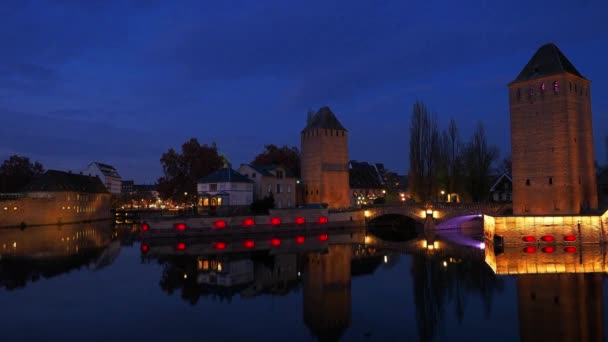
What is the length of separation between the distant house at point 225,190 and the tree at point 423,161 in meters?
13.1

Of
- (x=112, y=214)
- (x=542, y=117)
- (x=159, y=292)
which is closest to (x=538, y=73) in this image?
(x=542, y=117)

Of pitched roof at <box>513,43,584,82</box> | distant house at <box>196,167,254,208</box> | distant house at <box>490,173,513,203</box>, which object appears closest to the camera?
pitched roof at <box>513,43,584,82</box>

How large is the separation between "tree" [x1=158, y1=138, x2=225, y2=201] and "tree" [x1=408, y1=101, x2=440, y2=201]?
1780 cm

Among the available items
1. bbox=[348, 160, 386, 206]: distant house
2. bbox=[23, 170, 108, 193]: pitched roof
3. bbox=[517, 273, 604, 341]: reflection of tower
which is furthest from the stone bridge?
bbox=[23, 170, 108, 193]: pitched roof

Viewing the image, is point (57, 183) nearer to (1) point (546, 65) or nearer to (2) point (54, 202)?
(2) point (54, 202)

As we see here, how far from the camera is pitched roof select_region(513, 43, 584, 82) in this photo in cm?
2775

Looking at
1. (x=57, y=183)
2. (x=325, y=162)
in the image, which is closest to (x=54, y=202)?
(x=57, y=183)

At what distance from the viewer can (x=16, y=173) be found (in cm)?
5412

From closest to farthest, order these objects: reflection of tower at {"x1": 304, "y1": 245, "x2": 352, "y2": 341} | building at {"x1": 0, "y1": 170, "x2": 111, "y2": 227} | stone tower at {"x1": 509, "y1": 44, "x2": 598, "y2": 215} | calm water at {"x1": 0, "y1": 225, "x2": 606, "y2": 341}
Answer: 1. calm water at {"x1": 0, "y1": 225, "x2": 606, "y2": 341}
2. reflection of tower at {"x1": 304, "y1": 245, "x2": 352, "y2": 341}
3. stone tower at {"x1": 509, "y1": 44, "x2": 598, "y2": 215}
4. building at {"x1": 0, "y1": 170, "x2": 111, "y2": 227}

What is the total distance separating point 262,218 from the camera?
37.5 meters

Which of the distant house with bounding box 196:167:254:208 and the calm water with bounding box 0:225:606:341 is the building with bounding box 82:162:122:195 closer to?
the distant house with bounding box 196:167:254:208

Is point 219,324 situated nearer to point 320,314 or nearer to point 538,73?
point 320,314

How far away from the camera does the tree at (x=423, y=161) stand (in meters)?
41.0

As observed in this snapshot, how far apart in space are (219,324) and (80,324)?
341 cm
